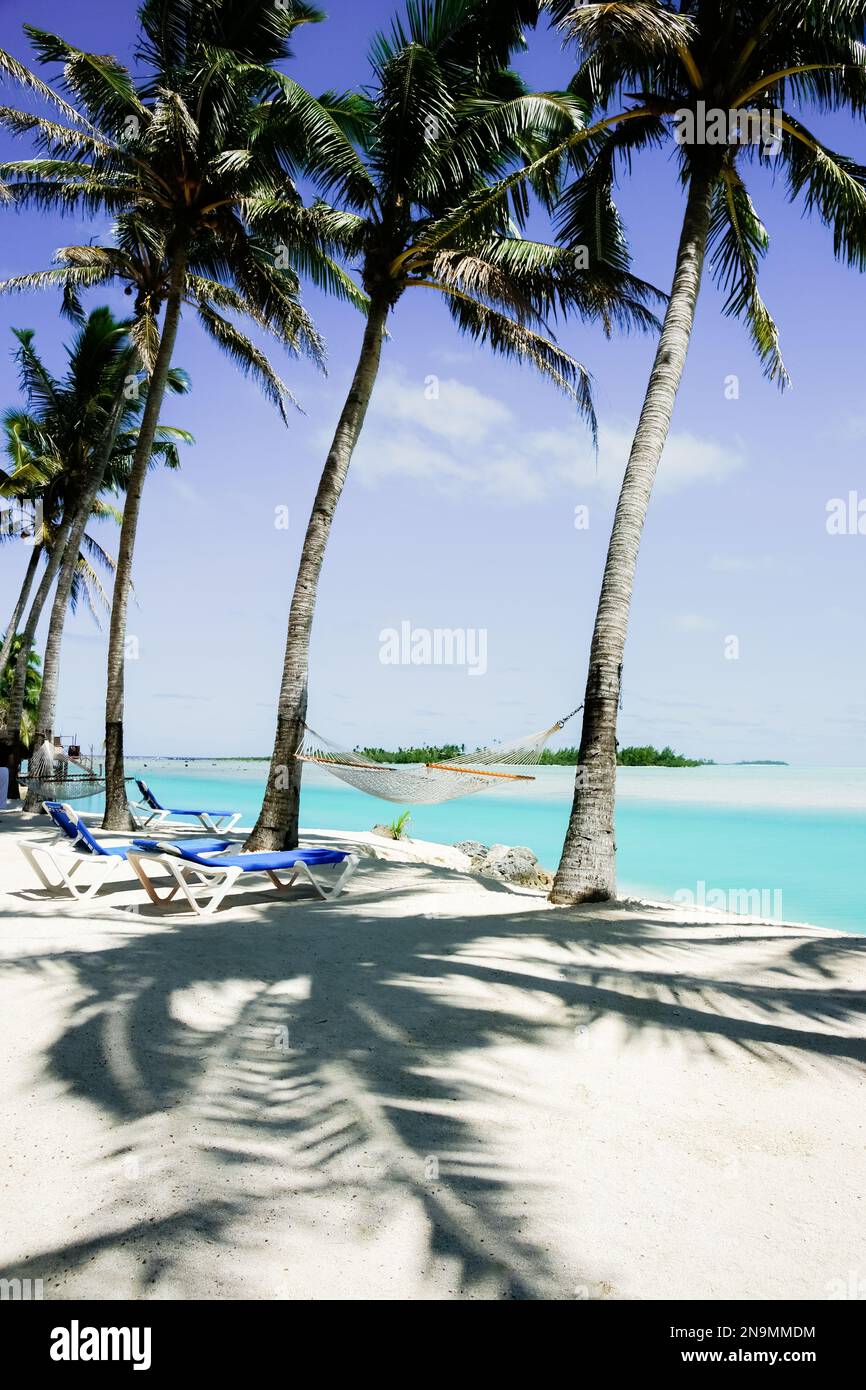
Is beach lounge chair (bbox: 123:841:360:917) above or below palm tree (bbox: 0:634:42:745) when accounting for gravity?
below

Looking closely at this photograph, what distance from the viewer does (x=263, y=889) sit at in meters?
7.00

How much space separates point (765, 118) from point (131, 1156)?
8789 millimetres

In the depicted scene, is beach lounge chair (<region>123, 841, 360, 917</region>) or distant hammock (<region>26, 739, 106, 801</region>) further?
distant hammock (<region>26, 739, 106, 801</region>)

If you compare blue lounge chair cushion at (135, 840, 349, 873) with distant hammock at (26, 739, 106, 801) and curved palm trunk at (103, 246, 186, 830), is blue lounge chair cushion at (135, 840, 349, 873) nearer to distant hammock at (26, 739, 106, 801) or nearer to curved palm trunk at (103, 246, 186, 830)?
curved palm trunk at (103, 246, 186, 830)

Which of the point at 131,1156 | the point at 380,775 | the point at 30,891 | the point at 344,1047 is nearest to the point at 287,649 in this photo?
the point at 380,775

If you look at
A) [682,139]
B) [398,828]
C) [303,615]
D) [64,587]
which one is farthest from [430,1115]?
[64,587]

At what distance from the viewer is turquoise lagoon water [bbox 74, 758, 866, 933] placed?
15484mm

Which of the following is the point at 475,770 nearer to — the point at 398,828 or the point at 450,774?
the point at 450,774

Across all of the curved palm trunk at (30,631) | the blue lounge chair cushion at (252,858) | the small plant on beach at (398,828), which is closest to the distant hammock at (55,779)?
the curved palm trunk at (30,631)

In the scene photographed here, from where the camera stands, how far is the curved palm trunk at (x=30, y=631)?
15969mm

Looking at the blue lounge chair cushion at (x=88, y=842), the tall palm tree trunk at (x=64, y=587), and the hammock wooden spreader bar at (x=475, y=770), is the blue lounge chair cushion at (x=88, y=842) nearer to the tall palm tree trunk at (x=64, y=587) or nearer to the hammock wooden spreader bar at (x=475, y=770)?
the hammock wooden spreader bar at (x=475, y=770)

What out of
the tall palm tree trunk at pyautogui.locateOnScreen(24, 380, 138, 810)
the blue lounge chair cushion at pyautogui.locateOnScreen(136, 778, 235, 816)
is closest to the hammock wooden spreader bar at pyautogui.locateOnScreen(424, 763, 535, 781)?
the blue lounge chair cushion at pyautogui.locateOnScreen(136, 778, 235, 816)

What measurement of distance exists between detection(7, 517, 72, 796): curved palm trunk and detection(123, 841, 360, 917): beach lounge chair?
11.2 meters
